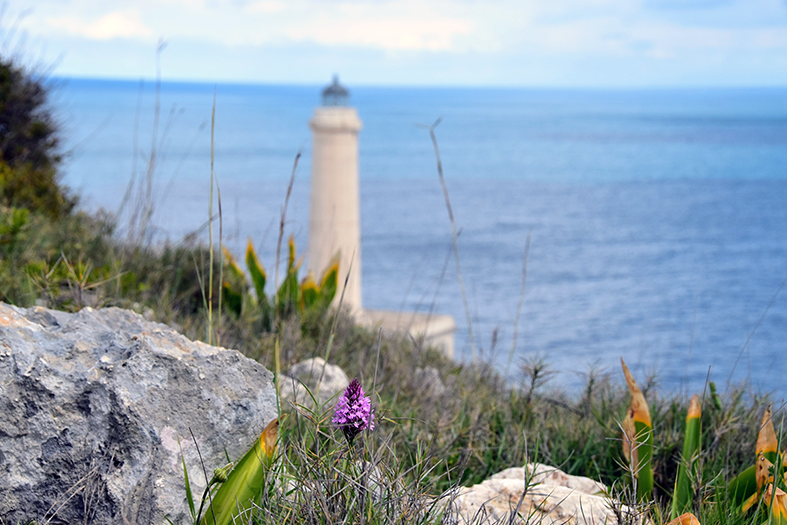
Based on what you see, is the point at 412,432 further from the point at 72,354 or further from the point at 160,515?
the point at 72,354

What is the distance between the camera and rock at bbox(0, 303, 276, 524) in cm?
154

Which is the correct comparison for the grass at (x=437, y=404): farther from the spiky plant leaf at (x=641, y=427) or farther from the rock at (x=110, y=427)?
the rock at (x=110, y=427)

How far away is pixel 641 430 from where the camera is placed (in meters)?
2.02

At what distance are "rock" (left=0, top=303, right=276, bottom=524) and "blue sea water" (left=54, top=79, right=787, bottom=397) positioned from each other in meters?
1.40

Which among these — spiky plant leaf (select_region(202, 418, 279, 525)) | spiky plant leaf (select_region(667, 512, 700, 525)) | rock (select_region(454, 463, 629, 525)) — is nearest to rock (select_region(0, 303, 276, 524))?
spiky plant leaf (select_region(202, 418, 279, 525))

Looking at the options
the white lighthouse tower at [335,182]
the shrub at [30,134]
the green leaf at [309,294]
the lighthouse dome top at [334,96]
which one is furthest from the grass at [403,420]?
the lighthouse dome top at [334,96]

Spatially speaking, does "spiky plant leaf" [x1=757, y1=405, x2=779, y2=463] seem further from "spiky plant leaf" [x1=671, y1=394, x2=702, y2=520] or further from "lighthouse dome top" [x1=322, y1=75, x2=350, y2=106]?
"lighthouse dome top" [x1=322, y1=75, x2=350, y2=106]

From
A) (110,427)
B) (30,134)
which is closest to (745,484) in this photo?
(110,427)

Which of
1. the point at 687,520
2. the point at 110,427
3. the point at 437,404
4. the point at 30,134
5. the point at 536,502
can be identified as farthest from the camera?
the point at 30,134

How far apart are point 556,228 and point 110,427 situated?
1583 inches

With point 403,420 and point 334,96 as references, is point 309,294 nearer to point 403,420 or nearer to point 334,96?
point 403,420

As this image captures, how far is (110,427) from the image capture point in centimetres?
158

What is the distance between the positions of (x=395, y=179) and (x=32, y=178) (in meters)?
51.2

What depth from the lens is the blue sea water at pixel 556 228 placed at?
16.4 metres
